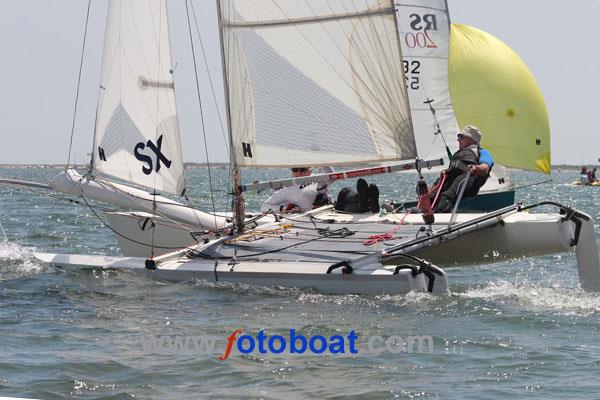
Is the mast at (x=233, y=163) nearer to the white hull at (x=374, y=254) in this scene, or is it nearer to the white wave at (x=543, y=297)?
the white hull at (x=374, y=254)

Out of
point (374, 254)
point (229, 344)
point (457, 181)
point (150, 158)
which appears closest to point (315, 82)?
point (457, 181)

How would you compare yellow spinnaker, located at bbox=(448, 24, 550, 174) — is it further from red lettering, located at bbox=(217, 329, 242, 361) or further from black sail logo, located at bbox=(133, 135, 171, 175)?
red lettering, located at bbox=(217, 329, 242, 361)

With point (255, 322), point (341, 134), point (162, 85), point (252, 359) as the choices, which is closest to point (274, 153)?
point (341, 134)

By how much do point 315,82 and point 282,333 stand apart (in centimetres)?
433

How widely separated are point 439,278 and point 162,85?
199 inches

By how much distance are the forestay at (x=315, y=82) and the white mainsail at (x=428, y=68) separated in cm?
883

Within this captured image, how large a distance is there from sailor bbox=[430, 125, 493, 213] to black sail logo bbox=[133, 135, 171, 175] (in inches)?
127

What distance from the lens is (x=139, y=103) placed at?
13.1 meters

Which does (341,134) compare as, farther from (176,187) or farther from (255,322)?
(255,322)

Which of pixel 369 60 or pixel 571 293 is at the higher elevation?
pixel 369 60

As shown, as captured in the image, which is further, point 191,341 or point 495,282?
point 495,282

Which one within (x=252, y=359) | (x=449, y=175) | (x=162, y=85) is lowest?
(x=252, y=359)

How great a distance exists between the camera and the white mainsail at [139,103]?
1300cm

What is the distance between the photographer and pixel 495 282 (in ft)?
41.5
